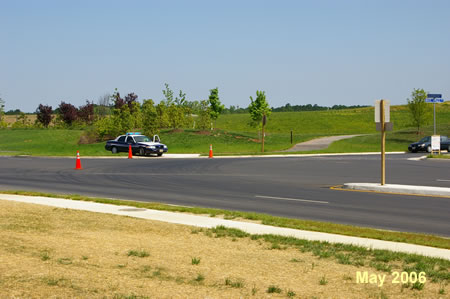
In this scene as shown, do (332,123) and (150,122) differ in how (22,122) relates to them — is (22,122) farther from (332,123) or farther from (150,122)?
(332,123)

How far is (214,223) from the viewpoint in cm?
1170

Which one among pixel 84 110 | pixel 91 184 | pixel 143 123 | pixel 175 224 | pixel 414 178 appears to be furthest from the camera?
pixel 84 110

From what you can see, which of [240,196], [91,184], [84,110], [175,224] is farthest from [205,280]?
[84,110]

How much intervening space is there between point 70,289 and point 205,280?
5.38 ft

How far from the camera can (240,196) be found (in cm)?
1692

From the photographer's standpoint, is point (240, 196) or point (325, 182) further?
point (325, 182)

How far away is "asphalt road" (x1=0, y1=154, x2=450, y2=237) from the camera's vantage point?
1314 cm

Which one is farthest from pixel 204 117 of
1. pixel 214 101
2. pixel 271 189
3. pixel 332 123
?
pixel 332 123

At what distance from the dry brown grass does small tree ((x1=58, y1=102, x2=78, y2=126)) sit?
77.0m

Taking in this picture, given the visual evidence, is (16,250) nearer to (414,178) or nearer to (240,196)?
(240,196)

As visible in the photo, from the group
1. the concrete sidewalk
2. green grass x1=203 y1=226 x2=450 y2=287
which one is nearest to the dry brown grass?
green grass x1=203 y1=226 x2=450 y2=287

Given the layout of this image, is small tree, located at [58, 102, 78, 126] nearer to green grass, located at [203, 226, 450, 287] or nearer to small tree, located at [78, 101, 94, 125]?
small tree, located at [78, 101, 94, 125]

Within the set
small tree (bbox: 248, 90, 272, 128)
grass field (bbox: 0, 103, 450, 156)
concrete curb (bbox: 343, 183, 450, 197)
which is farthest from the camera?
small tree (bbox: 248, 90, 272, 128)

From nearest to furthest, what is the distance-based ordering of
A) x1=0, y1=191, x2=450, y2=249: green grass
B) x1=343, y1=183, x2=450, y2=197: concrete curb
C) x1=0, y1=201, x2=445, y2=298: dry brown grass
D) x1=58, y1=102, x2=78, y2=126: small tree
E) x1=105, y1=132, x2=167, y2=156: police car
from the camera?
1. x1=0, y1=201, x2=445, y2=298: dry brown grass
2. x1=0, y1=191, x2=450, y2=249: green grass
3. x1=343, y1=183, x2=450, y2=197: concrete curb
4. x1=105, y1=132, x2=167, y2=156: police car
5. x1=58, y1=102, x2=78, y2=126: small tree
